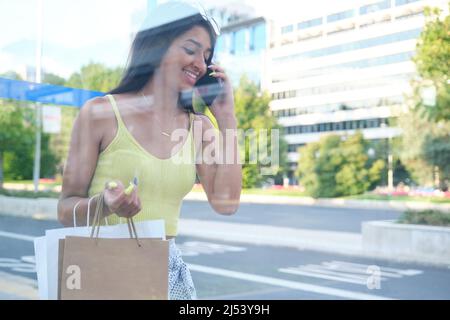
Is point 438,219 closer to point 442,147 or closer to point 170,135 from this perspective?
point 442,147

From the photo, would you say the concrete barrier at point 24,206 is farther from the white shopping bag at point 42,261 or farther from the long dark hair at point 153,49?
the white shopping bag at point 42,261

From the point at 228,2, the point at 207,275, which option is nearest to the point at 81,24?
the point at 228,2

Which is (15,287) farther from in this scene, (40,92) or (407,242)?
(407,242)

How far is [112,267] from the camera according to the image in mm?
1150

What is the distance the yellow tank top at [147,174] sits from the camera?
131cm

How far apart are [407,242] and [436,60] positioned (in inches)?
87.8

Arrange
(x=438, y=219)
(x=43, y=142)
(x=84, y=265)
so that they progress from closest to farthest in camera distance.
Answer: (x=84, y=265)
(x=43, y=142)
(x=438, y=219)

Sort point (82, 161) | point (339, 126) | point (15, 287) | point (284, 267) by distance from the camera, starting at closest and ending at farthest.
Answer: point (82, 161) < point (15, 287) < point (339, 126) < point (284, 267)

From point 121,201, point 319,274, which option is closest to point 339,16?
point 121,201

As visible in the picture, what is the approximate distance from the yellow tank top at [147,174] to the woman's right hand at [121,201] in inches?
4.8

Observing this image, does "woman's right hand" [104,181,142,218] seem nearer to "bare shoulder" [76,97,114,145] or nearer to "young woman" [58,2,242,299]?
"young woman" [58,2,242,299]

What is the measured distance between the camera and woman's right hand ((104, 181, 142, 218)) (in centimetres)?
116
